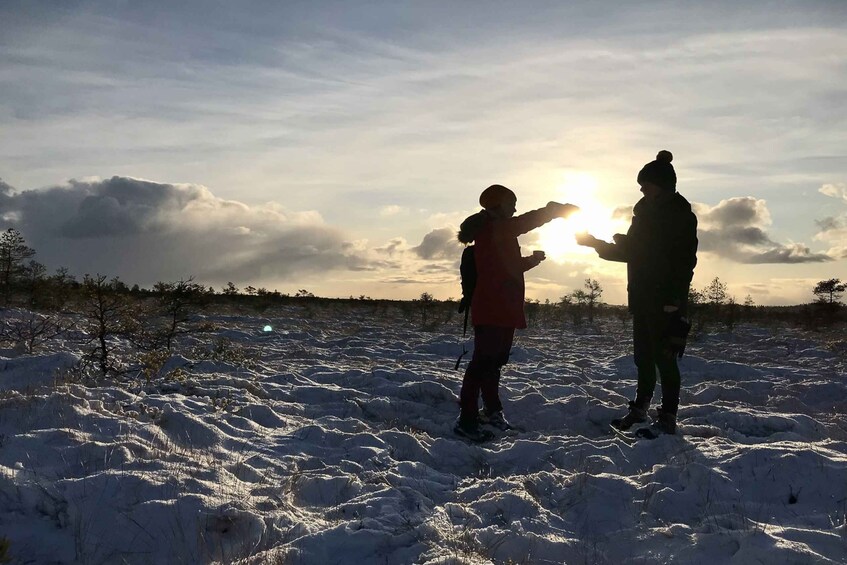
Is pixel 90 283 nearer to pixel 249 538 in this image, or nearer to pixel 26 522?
pixel 26 522

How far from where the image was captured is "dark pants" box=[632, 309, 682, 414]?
4.83 meters

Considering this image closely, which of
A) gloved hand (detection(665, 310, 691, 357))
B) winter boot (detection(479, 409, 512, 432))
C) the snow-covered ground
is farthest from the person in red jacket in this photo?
gloved hand (detection(665, 310, 691, 357))

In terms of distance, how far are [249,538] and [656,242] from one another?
12.6 ft

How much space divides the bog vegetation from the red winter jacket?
372 cm

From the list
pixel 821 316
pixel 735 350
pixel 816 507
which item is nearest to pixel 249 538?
pixel 816 507

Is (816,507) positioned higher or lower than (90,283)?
lower

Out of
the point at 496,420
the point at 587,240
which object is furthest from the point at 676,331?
the point at 496,420

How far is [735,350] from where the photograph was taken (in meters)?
12.5

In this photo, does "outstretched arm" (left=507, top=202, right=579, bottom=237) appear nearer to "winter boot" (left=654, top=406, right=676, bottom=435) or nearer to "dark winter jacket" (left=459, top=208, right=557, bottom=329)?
"dark winter jacket" (left=459, top=208, right=557, bottom=329)

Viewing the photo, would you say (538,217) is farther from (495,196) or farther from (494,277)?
(494,277)

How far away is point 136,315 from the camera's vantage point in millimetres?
9594

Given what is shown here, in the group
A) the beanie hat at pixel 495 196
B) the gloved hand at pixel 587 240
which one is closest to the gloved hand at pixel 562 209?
the beanie hat at pixel 495 196

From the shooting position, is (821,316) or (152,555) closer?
(152,555)

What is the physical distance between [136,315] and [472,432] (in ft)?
22.7
